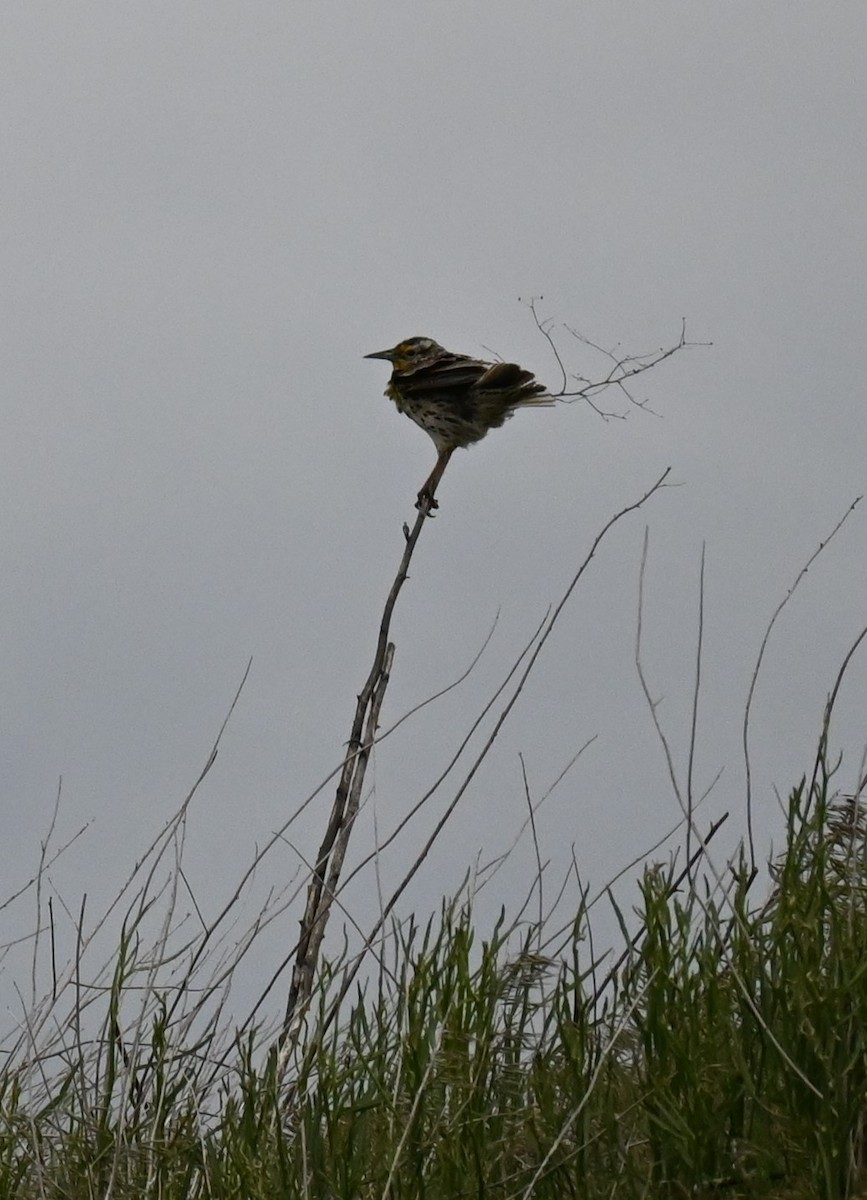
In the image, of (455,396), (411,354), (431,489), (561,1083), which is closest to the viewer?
(561,1083)

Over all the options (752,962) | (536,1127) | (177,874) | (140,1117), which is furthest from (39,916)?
(752,962)

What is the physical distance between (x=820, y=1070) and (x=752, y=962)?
0.27m

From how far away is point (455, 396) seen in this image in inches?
276

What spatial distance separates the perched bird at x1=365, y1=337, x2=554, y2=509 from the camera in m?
6.73

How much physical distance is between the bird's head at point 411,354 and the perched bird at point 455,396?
0.02m

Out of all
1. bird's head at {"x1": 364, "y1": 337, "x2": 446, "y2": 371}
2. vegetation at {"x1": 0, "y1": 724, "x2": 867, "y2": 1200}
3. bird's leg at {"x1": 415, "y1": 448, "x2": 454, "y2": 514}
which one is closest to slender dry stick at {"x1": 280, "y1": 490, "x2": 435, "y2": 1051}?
vegetation at {"x1": 0, "y1": 724, "x2": 867, "y2": 1200}

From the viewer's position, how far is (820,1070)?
293 centimetres

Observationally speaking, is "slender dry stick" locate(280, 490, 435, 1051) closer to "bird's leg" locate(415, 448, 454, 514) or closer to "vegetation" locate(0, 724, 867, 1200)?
"vegetation" locate(0, 724, 867, 1200)

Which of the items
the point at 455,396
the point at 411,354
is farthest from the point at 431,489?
the point at 411,354

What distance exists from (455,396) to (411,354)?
1231 mm

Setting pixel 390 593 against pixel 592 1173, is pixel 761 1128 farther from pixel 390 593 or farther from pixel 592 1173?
pixel 390 593

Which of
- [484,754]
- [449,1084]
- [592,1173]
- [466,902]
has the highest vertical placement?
[484,754]

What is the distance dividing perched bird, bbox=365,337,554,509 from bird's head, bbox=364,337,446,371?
21 millimetres

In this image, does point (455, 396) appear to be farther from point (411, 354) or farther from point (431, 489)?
point (411, 354)
